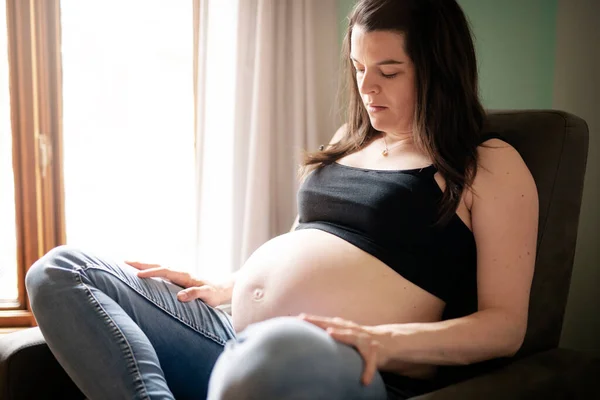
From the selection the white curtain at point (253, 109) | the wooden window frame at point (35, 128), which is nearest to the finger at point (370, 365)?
the white curtain at point (253, 109)

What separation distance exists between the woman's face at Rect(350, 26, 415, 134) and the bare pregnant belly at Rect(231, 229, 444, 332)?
0.28 m

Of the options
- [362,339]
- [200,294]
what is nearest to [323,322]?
[362,339]

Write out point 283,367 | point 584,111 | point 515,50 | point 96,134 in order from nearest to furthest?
point 283,367 → point 584,111 → point 515,50 → point 96,134

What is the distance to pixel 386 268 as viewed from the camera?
1.25 meters

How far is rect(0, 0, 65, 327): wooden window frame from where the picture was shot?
7.19ft

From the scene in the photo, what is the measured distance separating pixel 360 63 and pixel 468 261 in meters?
0.45

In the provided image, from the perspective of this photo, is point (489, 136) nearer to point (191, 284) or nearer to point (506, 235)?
point (506, 235)

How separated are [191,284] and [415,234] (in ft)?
1.72

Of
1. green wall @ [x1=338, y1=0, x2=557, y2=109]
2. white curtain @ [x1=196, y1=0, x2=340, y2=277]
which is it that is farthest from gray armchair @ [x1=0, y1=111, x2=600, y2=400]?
white curtain @ [x1=196, y1=0, x2=340, y2=277]

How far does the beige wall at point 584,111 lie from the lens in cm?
168

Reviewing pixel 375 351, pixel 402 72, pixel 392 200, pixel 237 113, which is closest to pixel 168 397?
pixel 375 351

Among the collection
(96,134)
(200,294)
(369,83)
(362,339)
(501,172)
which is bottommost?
(200,294)

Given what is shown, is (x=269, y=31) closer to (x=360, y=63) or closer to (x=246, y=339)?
(x=360, y=63)

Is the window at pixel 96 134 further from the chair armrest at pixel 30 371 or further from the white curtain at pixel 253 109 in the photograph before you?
the chair armrest at pixel 30 371
